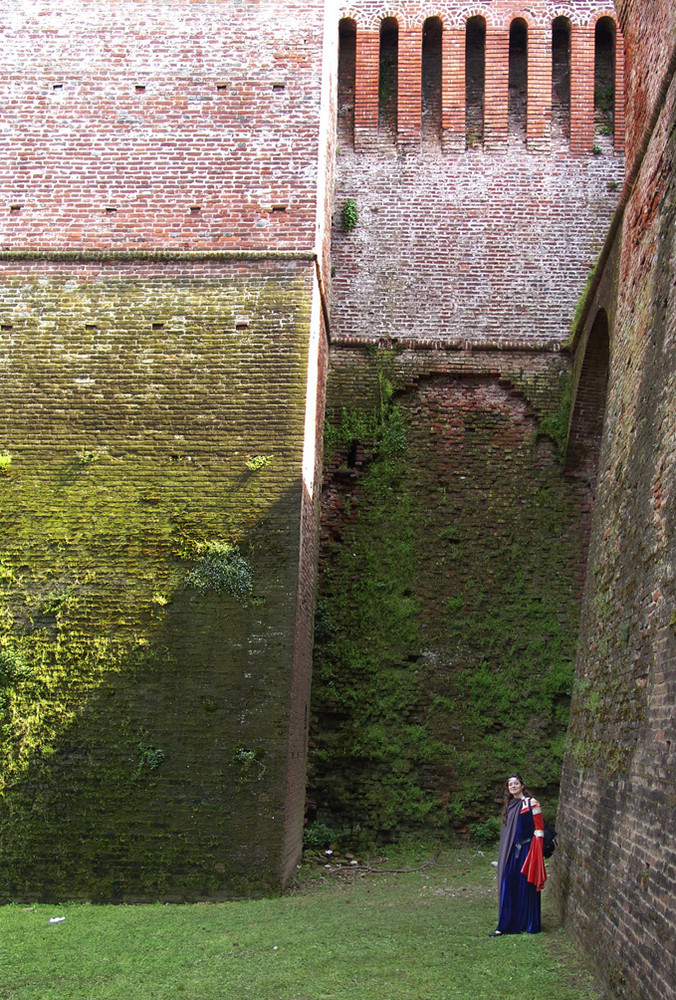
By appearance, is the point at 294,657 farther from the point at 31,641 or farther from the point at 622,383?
the point at 622,383

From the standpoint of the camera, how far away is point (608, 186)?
12031 millimetres

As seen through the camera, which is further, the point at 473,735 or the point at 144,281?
the point at 473,735

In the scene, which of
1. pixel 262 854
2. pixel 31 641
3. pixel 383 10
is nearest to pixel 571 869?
pixel 262 854

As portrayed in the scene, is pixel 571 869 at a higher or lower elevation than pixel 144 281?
lower

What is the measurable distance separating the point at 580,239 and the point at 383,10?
163 inches

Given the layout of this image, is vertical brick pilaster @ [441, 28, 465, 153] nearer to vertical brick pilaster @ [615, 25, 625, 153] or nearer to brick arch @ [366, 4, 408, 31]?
brick arch @ [366, 4, 408, 31]

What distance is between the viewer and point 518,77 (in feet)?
41.8

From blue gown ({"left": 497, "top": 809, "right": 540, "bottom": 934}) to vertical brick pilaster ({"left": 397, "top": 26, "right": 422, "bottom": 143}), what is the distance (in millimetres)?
9423

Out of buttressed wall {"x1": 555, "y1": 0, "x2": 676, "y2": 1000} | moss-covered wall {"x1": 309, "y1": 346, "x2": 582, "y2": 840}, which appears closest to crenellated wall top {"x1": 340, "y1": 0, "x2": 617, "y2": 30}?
buttressed wall {"x1": 555, "y1": 0, "x2": 676, "y2": 1000}

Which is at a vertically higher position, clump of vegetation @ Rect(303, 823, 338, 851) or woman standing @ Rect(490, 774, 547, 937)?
woman standing @ Rect(490, 774, 547, 937)

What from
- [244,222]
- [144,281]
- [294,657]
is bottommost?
[294,657]

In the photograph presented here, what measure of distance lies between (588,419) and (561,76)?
5187mm

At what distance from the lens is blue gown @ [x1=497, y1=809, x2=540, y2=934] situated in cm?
642


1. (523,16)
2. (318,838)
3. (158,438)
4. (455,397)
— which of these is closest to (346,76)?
(523,16)
